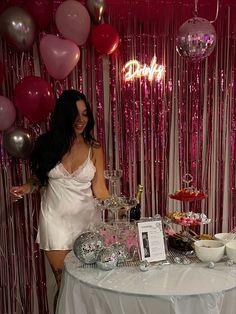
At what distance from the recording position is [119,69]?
296 centimetres

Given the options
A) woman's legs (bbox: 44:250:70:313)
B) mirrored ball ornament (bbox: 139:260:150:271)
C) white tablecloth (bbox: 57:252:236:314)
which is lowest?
woman's legs (bbox: 44:250:70:313)

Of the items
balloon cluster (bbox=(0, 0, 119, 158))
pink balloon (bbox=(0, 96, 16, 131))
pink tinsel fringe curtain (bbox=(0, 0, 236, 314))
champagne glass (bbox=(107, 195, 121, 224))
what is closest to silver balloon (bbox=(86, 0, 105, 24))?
balloon cluster (bbox=(0, 0, 119, 158))

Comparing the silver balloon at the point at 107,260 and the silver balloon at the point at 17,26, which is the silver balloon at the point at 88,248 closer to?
the silver balloon at the point at 107,260

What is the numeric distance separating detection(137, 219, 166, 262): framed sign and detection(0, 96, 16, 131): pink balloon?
1.27 metres

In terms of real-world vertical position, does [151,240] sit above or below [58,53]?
below

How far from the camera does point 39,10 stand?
259cm

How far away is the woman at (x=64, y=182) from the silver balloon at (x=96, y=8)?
0.71m

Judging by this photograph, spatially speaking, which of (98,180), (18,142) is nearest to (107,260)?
(98,180)

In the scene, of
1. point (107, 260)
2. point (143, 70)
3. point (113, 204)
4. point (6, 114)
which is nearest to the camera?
point (107, 260)

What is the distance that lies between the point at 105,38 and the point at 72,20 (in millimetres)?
266

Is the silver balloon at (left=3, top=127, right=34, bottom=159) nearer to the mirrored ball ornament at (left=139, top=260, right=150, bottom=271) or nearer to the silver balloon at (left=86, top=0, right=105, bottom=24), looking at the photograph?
the silver balloon at (left=86, top=0, right=105, bottom=24)

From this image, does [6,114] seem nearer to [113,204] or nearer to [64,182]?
[64,182]

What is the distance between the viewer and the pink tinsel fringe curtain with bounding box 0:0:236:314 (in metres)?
2.91

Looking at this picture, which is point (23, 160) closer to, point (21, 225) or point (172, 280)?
point (21, 225)
